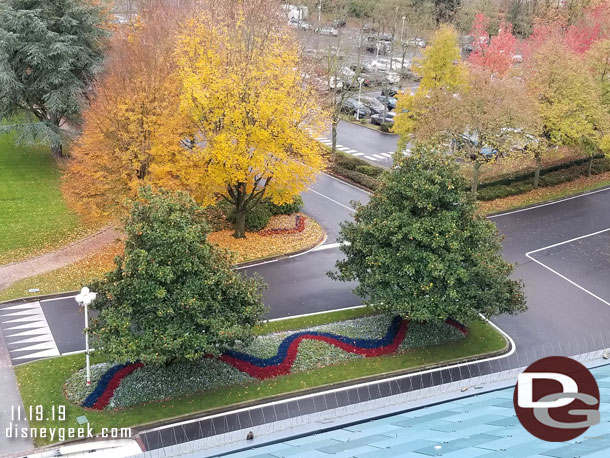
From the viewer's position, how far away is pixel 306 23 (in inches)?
2451

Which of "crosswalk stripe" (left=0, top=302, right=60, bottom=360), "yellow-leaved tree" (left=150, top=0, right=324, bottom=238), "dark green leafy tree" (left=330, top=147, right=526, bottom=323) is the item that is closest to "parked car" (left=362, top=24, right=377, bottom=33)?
"yellow-leaved tree" (left=150, top=0, right=324, bottom=238)

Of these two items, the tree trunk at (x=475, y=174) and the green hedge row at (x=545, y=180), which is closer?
the tree trunk at (x=475, y=174)

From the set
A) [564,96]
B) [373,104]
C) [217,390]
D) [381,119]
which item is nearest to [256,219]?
[217,390]

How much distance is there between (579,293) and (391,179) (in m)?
12.1

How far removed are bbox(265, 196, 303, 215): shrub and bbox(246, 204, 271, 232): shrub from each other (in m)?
1.20

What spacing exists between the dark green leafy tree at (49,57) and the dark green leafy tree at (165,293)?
74.7 ft

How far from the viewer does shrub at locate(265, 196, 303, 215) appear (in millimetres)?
38031

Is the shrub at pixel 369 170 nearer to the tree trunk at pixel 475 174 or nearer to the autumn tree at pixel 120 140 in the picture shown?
the tree trunk at pixel 475 174

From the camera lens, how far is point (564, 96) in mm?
39562

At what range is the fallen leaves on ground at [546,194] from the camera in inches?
1603

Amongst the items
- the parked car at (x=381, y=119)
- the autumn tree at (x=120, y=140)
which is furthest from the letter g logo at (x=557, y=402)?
the parked car at (x=381, y=119)

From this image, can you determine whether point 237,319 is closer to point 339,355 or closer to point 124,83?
point 339,355

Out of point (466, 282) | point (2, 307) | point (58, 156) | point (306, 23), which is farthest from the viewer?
point (306, 23)

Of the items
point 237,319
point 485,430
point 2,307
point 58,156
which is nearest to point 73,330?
point 2,307
